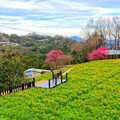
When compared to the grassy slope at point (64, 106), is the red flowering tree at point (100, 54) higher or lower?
higher

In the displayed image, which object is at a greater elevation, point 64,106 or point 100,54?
point 100,54

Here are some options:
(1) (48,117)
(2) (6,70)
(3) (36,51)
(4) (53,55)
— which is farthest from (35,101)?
(3) (36,51)

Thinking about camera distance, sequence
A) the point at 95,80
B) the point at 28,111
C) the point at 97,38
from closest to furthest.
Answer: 1. the point at 28,111
2. the point at 95,80
3. the point at 97,38

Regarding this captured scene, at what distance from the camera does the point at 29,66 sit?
32406 mm

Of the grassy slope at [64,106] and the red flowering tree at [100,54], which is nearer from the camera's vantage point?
the grassy slope at [64,106]

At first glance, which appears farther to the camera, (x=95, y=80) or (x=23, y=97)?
(x=95, y=80)

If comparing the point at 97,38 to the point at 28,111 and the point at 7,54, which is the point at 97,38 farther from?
the point at 28,111

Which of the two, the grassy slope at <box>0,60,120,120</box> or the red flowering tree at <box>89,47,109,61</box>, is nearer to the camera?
the grassy slope at <box>0,60,120,120</box>

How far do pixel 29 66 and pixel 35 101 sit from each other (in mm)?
25782

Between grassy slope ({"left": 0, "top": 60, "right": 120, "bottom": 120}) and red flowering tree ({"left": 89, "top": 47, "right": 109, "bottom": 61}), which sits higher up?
red flowering tree ({"left": 89, "top": 47, "right": 109, "bottom": 61})

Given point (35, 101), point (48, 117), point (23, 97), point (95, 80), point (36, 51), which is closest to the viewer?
point (48, 117)

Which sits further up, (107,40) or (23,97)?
(107,40)

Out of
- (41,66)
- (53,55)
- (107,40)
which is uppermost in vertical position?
(107,40)

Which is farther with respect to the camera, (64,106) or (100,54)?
(100,54)
